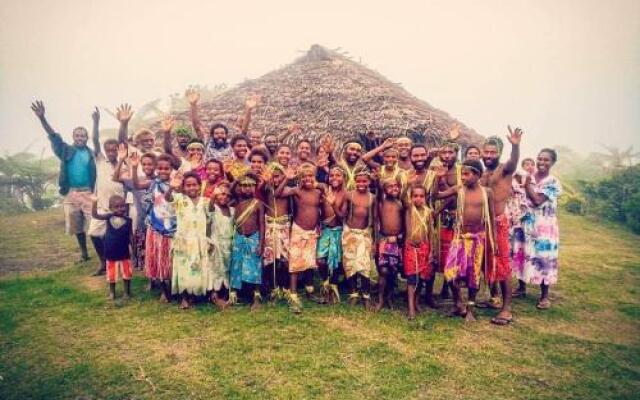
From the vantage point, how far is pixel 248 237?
488cm

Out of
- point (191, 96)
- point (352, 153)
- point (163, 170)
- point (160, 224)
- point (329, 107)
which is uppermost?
point (329, 107)

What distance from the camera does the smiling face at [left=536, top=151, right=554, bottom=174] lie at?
5.03 meters

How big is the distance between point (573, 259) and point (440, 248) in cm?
449

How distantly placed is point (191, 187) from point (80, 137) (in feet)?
9.18

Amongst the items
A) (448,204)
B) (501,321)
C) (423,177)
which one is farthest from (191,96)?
(501,321)

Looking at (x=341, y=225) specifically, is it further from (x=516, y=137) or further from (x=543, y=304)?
(x=543, y=304)

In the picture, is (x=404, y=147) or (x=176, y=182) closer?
(x=176, y=182)

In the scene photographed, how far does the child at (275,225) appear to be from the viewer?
4988mm

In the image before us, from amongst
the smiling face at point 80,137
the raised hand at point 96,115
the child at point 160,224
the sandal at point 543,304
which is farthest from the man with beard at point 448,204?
the smiling face at point 80,137

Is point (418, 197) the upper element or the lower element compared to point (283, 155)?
lower

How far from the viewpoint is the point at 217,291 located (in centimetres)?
508

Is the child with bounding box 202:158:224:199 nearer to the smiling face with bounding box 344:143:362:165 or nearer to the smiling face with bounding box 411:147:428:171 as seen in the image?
the smiling face with bounding box 344:143:362:165

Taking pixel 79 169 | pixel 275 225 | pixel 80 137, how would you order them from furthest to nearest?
pixel 79 169 → pixel 80 137 → pixel 275 225

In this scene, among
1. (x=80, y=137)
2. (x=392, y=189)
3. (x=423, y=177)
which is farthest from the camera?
(x=80, y=137)
